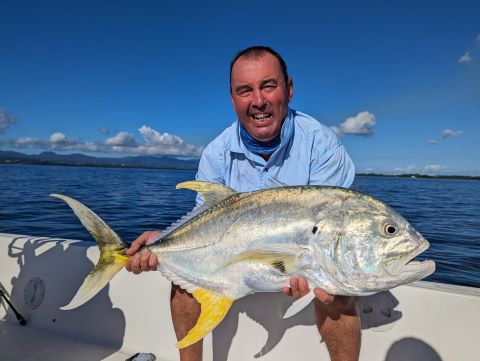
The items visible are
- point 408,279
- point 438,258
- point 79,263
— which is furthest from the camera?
point 438,258

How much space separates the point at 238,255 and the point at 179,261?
460 millimetres

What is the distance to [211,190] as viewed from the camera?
2332 millimetres

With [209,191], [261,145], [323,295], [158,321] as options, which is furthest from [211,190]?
[158,321]

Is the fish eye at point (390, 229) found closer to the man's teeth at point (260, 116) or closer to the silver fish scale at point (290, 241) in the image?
the silver fish scale at point (290, 241)

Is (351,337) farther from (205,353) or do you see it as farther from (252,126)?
A: (252,126)

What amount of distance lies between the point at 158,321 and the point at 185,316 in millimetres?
679

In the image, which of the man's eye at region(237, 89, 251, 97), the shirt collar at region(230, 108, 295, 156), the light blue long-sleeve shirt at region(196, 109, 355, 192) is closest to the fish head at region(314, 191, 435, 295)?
the light blue long-sleeve shirt at region(196, 109, 355, 192)

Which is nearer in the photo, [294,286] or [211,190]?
[294,286]

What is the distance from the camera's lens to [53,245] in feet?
11.9

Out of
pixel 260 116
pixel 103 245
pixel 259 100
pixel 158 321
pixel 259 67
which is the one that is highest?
pixel 259 67

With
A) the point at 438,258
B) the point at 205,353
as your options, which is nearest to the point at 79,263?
the point at 205,353

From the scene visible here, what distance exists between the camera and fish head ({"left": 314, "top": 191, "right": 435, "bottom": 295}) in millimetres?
1770

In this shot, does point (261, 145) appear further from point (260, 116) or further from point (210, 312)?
point (210, 312)

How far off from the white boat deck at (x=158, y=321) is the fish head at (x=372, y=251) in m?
0.98
